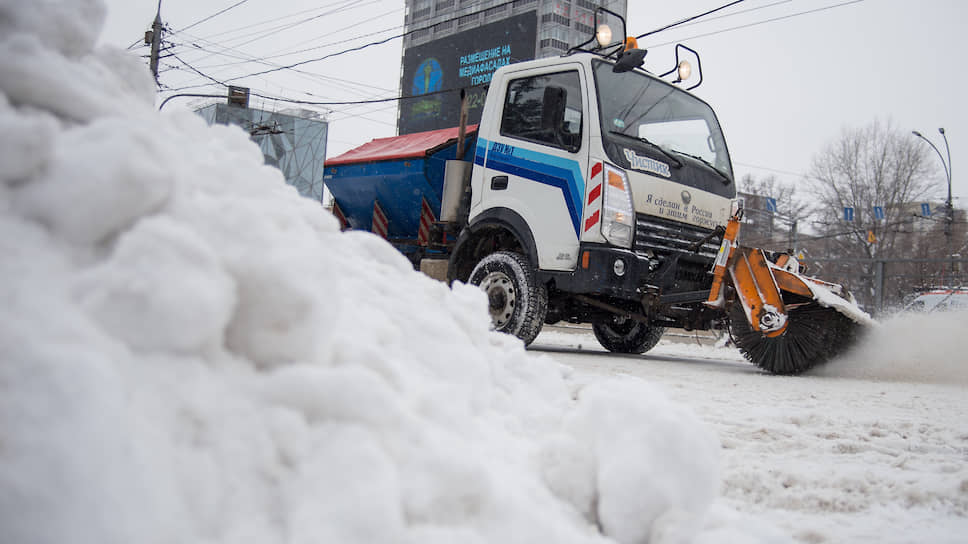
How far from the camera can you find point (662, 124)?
5934mm

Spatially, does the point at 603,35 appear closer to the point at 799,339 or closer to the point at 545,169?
the point at 545,169

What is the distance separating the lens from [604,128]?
5.38 m

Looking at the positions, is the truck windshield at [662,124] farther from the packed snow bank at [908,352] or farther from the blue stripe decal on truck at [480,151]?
the packed snow bank at [908,352]

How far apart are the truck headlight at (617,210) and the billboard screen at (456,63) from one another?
25312 millimetres

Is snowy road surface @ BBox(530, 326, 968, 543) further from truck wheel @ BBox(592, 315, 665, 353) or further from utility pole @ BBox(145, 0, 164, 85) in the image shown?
utility pole @ BBox(145, 0, 164, 85)

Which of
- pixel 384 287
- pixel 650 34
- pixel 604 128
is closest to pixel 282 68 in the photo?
pixel 650 34

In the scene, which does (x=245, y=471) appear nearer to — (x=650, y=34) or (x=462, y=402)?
(x=462, y=402)

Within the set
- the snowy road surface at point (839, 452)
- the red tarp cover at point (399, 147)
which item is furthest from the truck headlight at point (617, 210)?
the red tarp cover at point (399, 147)

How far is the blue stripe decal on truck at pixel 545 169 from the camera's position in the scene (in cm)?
538

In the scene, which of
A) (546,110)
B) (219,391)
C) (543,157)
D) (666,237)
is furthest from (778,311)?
(219,391)

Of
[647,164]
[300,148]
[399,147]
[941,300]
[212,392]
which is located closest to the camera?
[212,392]

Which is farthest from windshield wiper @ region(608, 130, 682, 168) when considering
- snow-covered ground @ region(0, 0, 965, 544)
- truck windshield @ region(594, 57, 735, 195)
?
snow-covered ground @ region(0, 0, 965, 544)

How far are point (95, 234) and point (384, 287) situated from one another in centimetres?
88

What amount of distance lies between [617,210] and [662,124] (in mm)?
1272
